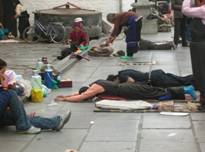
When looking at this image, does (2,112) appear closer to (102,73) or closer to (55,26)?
(102,73)

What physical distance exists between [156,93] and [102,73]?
3.84 metres

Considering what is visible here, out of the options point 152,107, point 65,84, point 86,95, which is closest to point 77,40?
point 65,84

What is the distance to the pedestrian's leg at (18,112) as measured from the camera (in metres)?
7.32

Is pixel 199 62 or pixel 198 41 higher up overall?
pixel 198 41

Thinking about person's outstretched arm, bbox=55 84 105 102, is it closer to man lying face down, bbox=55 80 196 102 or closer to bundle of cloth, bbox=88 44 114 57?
man lying face down, bbox=55 80 196 102

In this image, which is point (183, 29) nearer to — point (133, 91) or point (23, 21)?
point (133, 91)

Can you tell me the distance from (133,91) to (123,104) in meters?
0.45

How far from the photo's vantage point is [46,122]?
25.0ft

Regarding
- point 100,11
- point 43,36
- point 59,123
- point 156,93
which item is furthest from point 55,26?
point 59,123

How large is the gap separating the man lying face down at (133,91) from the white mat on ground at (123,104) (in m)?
0.26

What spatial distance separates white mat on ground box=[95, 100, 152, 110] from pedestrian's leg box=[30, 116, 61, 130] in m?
1.42

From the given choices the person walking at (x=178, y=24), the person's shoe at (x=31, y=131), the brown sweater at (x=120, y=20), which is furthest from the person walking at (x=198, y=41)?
the person walking at (x=178, y=24)

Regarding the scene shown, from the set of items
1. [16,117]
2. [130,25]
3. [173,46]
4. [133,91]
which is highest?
[130,25]

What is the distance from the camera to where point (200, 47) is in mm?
8680
